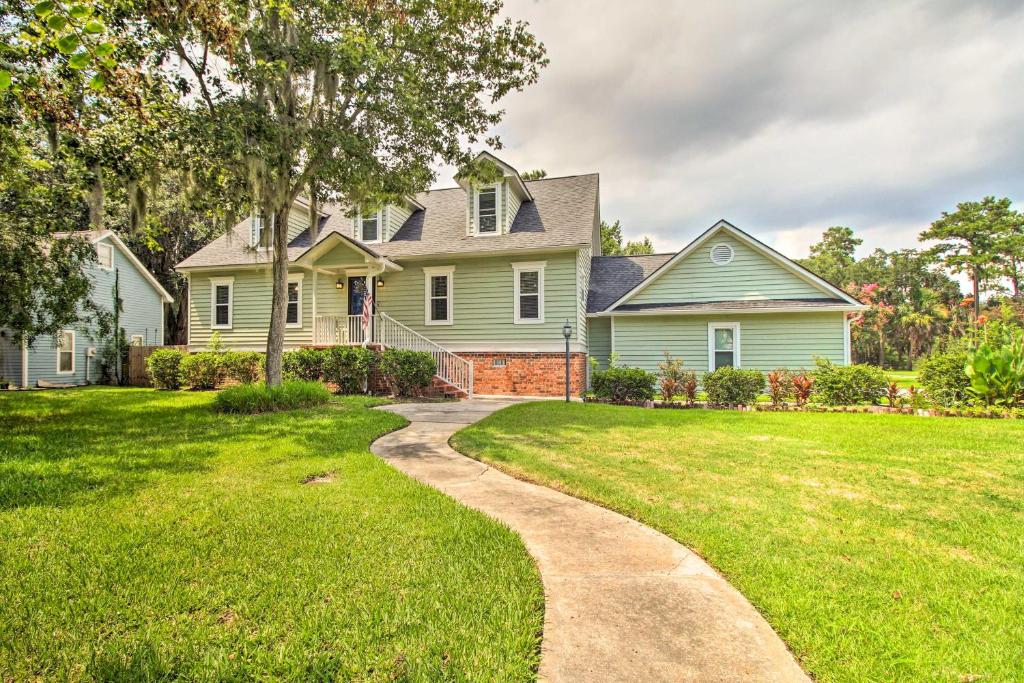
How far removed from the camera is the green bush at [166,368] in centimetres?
1587

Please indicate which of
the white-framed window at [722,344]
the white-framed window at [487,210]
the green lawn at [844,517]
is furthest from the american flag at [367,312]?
the white-framed window at [722,344]

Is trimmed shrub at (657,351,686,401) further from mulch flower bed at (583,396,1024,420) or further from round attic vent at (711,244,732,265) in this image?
round attic vent at (711,244,732,265)

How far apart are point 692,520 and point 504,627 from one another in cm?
201

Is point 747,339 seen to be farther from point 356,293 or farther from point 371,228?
point 371,228

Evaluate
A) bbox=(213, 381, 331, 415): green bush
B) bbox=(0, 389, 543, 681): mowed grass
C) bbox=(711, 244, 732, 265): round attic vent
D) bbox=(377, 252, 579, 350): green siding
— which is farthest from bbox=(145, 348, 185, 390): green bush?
bbox=(711, 244, 732, 265): round attic vent

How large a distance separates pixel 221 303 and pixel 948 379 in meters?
21.1

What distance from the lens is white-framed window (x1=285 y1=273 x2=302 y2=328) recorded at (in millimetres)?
16969

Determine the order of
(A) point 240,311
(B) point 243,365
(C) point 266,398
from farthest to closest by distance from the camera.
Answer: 1. (A) point 240,311
2. (B) point 243,365
3. (C) point 266,398

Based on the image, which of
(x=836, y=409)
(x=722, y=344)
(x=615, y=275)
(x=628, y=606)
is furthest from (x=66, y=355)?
(x=836, y=409)

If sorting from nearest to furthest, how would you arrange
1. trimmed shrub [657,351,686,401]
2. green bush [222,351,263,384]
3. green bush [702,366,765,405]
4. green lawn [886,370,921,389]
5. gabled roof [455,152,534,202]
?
green bush [702,366,765,405]
trimmed shrub [657,351,686,401]
gabled roof [455,152,534,202]
green bush [222,351,263,384]
green lawn [886,370,921,389]

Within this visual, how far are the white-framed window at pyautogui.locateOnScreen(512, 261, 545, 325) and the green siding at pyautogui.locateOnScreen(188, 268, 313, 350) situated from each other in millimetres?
8719

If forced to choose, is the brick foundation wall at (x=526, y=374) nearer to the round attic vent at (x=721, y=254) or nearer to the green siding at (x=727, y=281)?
the green siding at (x=727, y=281)

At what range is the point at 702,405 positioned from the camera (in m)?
12.0

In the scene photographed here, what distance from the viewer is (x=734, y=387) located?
11984 mm
